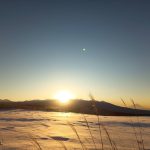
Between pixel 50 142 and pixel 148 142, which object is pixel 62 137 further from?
pixel 148 142

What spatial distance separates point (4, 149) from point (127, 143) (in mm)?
2633

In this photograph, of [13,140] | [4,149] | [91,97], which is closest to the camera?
[91,97]

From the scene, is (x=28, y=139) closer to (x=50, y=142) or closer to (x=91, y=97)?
(x=50, y=142)

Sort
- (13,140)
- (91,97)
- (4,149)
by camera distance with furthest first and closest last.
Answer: (13,140) → (4,149) → (91,97)

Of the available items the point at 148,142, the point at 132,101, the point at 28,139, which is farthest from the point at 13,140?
the point at 132,101

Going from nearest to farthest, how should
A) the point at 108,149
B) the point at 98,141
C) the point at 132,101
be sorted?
1. the point at 132,101
2. the point at 108,149
3. the point at 98,141

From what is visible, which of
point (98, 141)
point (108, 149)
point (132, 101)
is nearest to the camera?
point (132, 101)

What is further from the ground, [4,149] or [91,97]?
[91,97]

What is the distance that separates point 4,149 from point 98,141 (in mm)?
2286

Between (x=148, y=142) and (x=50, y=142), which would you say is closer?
(x=50, y=142)

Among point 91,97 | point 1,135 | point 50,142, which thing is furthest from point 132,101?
point 1,135

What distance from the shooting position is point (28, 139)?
666cm

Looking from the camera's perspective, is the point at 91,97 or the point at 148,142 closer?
the point at 91,97

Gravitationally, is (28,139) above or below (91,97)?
below
